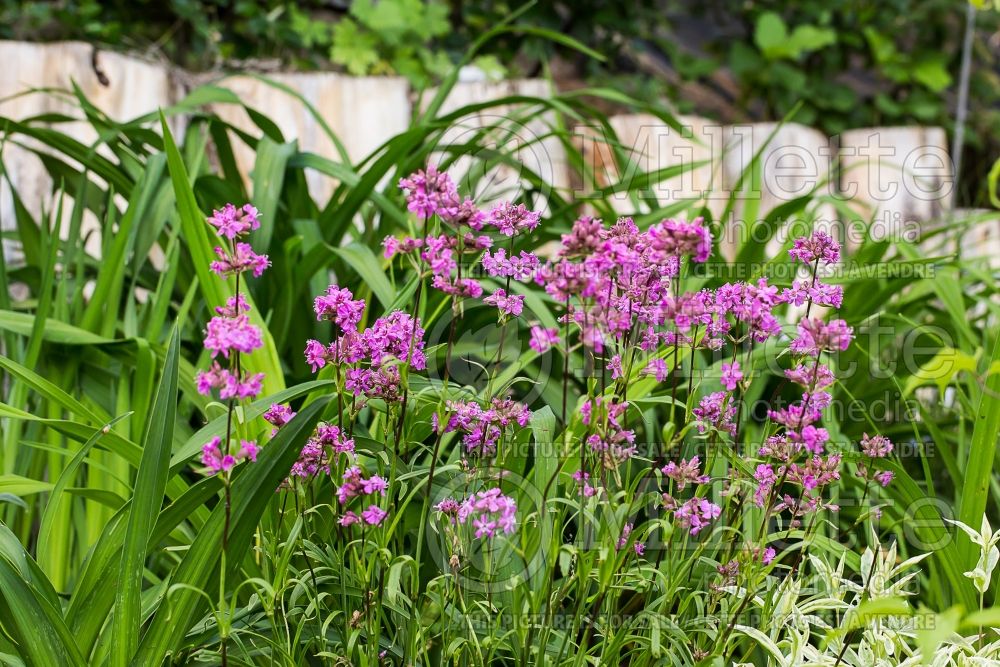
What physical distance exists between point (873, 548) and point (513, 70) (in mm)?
2687

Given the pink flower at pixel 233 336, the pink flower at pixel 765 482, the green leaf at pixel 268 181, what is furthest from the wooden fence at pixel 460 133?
the pink flower at pixel 233 336

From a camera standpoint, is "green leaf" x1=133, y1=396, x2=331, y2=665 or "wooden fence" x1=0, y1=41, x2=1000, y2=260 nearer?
"green leaf" x1=133, y1=396, x2=331, y2=665

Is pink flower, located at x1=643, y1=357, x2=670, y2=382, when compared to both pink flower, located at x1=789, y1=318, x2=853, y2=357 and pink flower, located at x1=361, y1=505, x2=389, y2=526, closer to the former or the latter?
pink flower, located at x1=789, y1=318, x2=853, y2=357

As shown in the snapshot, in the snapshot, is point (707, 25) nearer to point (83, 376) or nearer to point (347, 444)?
point (83, 376)

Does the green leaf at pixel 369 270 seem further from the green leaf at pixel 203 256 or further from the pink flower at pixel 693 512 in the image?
the pink flower at pixel 693 512

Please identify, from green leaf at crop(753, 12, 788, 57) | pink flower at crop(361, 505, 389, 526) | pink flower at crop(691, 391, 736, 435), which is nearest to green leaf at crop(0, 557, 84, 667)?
pink flower at crop(361, 505, 389, 526)

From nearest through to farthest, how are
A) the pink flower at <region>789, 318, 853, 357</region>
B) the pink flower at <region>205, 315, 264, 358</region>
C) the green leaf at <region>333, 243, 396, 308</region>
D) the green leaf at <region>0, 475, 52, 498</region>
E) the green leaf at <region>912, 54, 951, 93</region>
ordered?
the pink flower at <region>205, 315, 264, 358</region> < the pink flower at <region>789, 318, 853, 357</region> < the green leaf at <region>0, 475, 52, 498</region> < the green leaf at <region>333, 243, 396, 308</region> < the green leaf at <region>912, 54, 951, 93</region>

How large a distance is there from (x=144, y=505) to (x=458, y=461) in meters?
0.31

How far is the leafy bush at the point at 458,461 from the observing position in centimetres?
78

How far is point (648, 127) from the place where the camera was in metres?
2.95

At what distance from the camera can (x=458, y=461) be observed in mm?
880

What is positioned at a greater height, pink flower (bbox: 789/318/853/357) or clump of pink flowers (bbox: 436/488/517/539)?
pink flower (bbox: 789/318/853/357)

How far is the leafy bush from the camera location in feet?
2.57

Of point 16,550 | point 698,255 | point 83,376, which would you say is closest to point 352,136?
point 83,376
